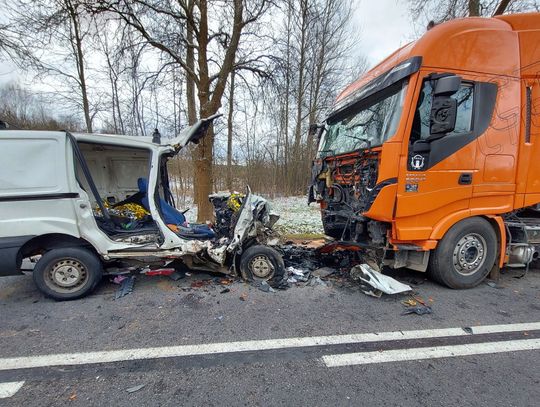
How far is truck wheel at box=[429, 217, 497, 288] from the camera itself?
12.2ft

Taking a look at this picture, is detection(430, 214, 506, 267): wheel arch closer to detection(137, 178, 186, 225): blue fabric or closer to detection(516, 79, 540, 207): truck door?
detection(516, 79, 540, 207): truck door

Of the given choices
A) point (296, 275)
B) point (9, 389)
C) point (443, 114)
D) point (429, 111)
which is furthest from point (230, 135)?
point (9, 389)

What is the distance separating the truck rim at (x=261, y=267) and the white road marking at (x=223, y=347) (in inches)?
55.9

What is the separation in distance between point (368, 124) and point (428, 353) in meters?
2.95

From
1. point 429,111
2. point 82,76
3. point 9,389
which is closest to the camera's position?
point 9,389

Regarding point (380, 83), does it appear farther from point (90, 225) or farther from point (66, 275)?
point (66, 275)

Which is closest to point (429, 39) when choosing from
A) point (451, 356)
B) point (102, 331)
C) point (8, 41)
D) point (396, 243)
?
point (396, 243)

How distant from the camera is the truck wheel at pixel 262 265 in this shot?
404 cm

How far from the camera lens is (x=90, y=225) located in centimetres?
355

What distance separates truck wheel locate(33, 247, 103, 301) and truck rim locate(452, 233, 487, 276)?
4.94 meters

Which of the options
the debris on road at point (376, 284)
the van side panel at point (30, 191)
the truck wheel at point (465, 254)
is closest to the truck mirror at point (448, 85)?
the truck wheel at point (465, 254)

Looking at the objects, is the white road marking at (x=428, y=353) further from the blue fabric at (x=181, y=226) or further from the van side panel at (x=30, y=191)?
the van side panel at (x=30, y=191)

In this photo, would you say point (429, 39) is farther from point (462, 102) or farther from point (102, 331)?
point (102, 331)

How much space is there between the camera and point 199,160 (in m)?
7.36
